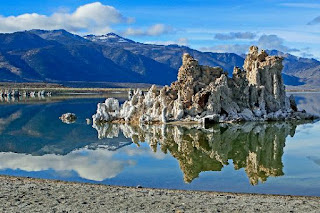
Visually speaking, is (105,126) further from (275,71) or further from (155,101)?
(275,71)

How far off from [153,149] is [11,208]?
16371 millimetres

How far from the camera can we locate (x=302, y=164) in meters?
23.6

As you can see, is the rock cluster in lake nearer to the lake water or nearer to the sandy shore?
the lake water

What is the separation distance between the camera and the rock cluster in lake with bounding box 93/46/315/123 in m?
42.0

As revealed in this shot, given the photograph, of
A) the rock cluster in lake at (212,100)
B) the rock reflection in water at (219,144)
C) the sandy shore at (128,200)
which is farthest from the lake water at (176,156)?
the rock cluster in lake at (212,100)

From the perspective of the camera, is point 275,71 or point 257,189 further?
point 275,71

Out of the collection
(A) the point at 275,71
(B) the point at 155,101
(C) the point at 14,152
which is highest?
(A) the point at 275,71

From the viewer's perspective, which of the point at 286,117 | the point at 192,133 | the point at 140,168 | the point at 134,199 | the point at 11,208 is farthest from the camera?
the point at 286,117

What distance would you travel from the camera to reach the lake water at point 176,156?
19483 mm

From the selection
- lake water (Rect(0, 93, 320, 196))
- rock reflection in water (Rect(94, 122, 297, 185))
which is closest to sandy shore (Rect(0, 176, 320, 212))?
lake water (Rect(0, 93, 320, 196))

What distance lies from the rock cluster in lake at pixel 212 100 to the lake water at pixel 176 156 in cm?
275

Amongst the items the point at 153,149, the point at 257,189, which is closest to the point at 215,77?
the point at 153,149

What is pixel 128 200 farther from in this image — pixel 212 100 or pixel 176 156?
pixel 212 100

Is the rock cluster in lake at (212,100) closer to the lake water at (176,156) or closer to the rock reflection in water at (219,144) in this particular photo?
the rock reflection in water at (219,144)
